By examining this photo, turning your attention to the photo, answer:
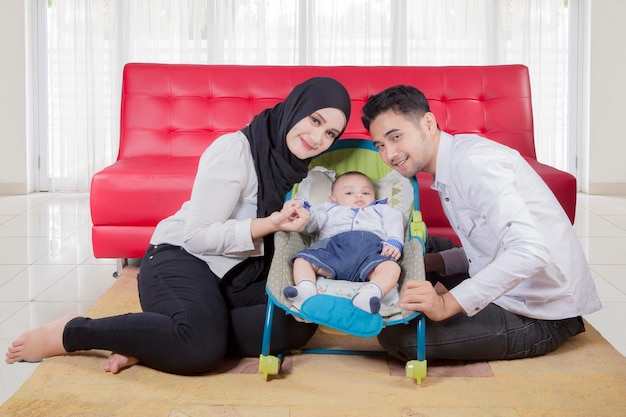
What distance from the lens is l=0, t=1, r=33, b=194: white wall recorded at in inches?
224

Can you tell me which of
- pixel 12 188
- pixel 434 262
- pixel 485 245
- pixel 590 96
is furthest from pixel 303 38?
pixel 485 245

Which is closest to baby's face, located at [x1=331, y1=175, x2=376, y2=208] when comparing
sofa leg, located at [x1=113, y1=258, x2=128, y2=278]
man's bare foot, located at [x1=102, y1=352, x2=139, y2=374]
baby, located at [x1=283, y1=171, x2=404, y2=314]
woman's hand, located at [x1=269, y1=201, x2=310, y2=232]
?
baby, located at [x1=283, y1=171, x2=404, y2=314]

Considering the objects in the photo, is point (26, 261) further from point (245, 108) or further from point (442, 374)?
point (442, 374)

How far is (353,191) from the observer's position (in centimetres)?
275

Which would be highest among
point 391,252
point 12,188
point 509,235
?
point 509,235

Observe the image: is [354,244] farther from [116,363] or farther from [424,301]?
[116,363]

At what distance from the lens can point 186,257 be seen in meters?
2.51

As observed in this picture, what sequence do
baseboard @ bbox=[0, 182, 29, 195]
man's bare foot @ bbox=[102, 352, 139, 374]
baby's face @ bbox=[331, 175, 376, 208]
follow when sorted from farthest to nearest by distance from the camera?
baseboard @ bbox=[0, 182, 29, 195] < baby's face @ bbox=[331, 175, 376, 208] < man's bare foot @ bbox=[102, 352, 139, 374]

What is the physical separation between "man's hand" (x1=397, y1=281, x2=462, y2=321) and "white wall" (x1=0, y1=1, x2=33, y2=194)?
169 inches

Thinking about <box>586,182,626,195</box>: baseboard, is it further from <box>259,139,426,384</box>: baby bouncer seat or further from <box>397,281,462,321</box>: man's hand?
<box>397,281,462,321</box>: man's hand

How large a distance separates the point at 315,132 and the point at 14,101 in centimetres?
391

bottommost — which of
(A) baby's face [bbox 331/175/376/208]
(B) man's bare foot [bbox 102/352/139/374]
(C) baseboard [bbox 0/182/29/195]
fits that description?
(B) man's bare foot [bbox 102/352/139/374]

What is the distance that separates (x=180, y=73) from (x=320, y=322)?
2362 millimetres

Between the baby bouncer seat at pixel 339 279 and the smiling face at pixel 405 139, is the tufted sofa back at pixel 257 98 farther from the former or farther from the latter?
the smiling face at pixel 405 139
